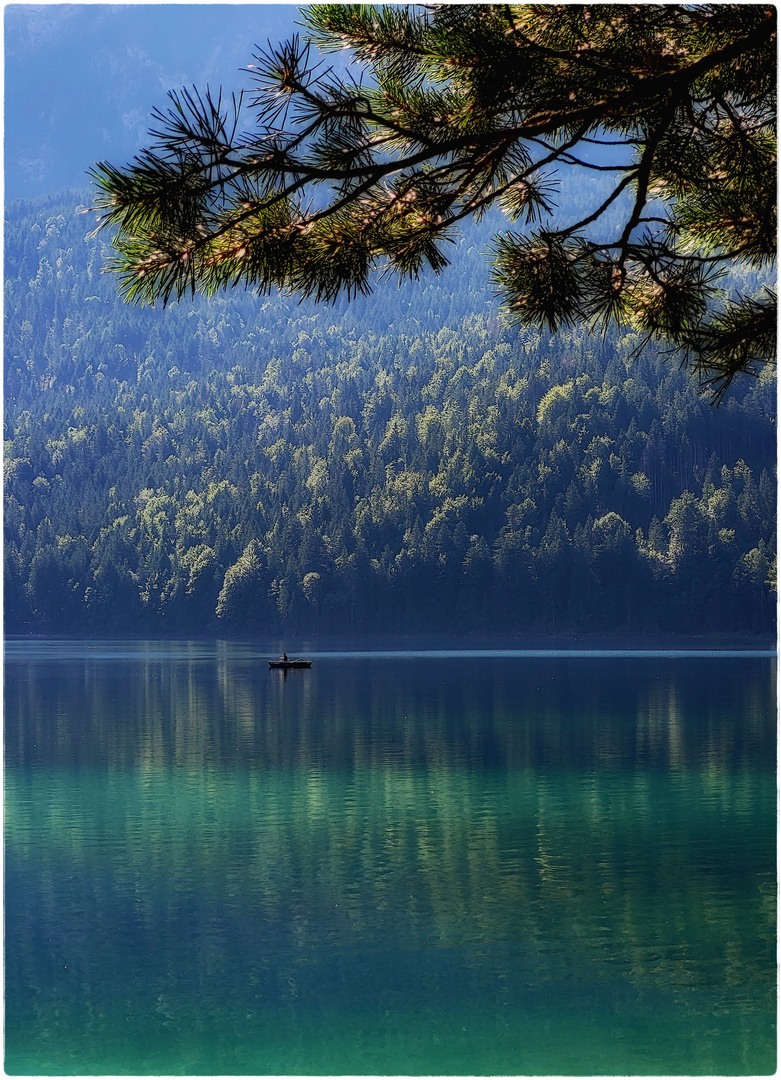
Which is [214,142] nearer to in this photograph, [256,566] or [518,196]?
[518,196]

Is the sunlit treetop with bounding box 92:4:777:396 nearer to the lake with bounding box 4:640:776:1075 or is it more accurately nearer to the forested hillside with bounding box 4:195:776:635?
the lake with bounding box 4:640:776:1075

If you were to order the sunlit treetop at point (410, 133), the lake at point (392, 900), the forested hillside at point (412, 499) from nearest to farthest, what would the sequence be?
the sunlit treetop at point (410, 133), the lake at point (392, 900), the forested hillside at point (412, 499)

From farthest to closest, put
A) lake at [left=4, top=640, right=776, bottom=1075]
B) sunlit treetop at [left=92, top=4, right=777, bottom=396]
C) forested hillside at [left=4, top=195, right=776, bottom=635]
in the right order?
forested hillside at [left=4, top=195, right=776, bottom=635]
lake at [left=4, top=640, right=776, bottom=1075]
sunlit treetop at [left=92, top=4, right=777, bottom=396]

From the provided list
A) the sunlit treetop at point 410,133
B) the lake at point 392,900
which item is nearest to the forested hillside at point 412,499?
the lake at point 392,900

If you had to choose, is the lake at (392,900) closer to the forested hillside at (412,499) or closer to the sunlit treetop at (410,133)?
the sunlit treetop at (410,133)

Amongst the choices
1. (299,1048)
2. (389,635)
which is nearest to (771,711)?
(299,1048)

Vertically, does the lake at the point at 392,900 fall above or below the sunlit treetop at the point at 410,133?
below

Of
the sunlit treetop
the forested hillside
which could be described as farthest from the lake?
the forested hillside

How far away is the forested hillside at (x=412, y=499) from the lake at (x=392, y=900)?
1873 inches

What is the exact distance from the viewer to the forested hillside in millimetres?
83250

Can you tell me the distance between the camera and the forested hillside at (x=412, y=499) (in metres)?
83.2

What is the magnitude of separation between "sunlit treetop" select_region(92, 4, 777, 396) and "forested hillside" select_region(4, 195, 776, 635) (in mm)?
65196

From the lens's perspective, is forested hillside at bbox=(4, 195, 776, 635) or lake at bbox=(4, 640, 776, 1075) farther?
forested hillside at bbox=(4, 195, 776, 635)

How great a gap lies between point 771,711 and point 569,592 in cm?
4778
